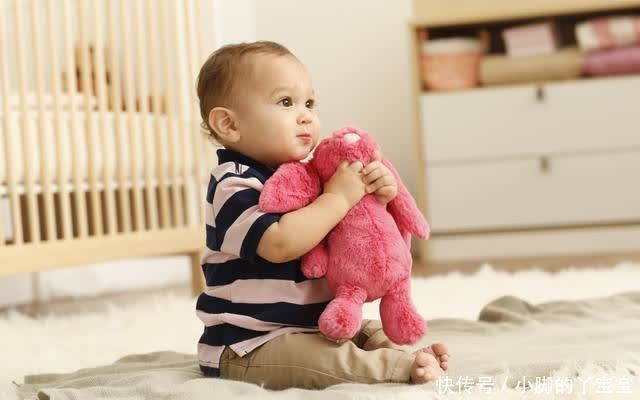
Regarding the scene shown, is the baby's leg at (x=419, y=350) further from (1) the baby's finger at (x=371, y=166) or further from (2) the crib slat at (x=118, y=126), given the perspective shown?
(2) the crib slat at (x=118, y=126)

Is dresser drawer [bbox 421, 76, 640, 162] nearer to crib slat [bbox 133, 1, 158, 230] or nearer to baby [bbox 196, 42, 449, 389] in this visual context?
crib slat [bbox 133, 1, 158, 230]

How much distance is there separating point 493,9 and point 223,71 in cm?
209

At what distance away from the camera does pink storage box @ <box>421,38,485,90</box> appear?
→ 10.2 ft

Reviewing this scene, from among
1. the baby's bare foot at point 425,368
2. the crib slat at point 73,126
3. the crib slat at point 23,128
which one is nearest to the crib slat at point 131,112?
the crib slat at point 73,126

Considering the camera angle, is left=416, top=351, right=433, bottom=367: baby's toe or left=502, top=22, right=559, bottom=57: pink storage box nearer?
left=416, top=351, right=433, bottom=367: baby's toe

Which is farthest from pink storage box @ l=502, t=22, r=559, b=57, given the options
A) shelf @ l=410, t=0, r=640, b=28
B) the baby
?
the baby

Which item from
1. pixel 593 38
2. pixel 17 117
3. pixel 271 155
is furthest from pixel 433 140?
pixel 271 155

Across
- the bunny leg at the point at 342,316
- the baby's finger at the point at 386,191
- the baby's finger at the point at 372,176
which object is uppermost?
the baby's finger at the point at 372,176

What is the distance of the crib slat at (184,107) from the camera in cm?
233

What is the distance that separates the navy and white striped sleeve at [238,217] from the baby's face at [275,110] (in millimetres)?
46

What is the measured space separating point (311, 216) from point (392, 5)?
259cm

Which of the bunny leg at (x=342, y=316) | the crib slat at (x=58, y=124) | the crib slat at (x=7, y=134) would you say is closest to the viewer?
the bunny leg at (x=342, y=316)

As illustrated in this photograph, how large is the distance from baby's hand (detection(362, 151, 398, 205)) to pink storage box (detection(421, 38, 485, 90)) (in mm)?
2067

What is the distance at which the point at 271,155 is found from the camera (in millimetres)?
1138
